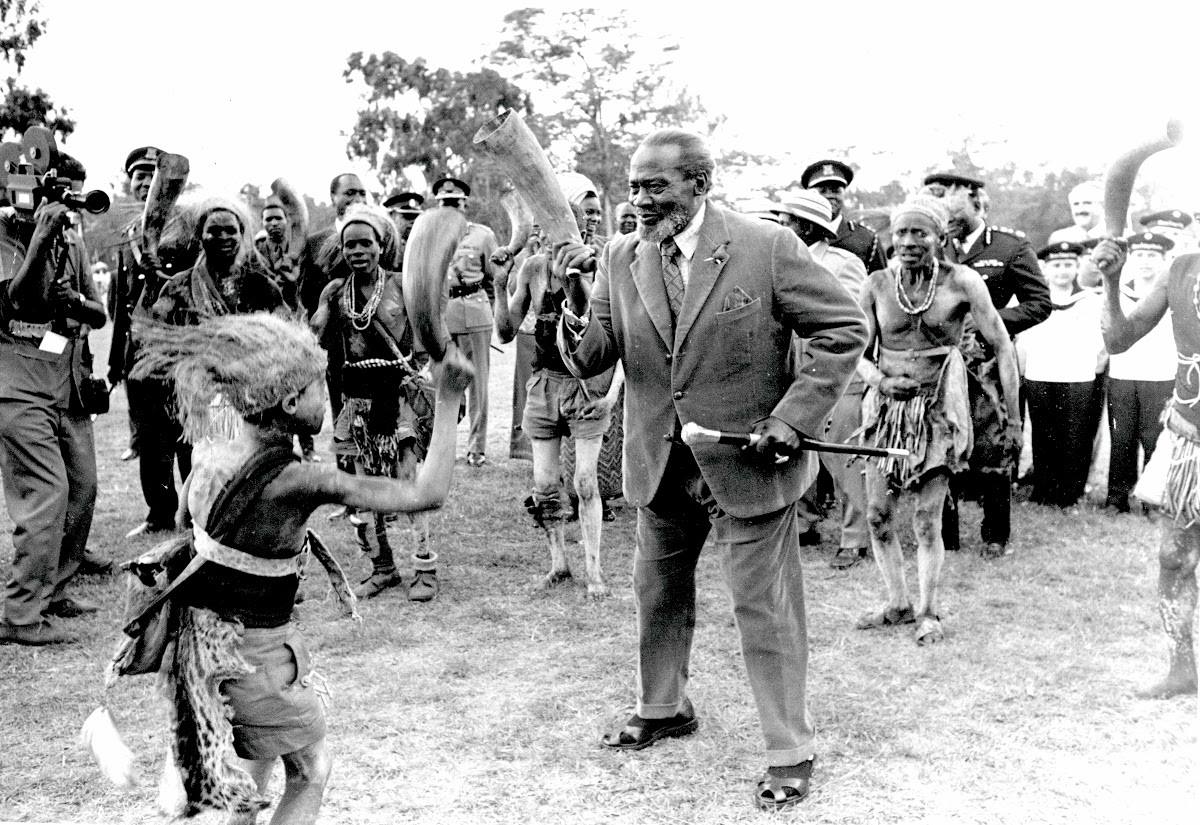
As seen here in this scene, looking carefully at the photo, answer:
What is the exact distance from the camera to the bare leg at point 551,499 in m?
5.95

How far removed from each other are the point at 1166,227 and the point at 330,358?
5.72 m

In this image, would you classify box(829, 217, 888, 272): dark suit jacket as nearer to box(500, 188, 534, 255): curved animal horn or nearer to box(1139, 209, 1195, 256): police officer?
box(1139, 209, 1195, 256): police officer

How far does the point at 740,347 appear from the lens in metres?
3.59

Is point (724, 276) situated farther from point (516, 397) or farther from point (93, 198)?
point (516, 397)

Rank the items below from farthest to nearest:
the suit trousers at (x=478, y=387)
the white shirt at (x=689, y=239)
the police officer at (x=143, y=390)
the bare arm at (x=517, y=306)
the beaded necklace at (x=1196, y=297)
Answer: the suit trousers at (x=478, y=387)
the police officer at (x=143, y=390)
the bare arm at (x=517, y=306)
the beaded necklace at (x=1196, y=297)
the white shirt at (x=689, y=239)

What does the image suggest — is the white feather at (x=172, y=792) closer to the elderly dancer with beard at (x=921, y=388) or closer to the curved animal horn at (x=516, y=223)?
the curved animal horn at (x=516, y=223)

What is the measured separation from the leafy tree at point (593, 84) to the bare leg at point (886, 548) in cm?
1819

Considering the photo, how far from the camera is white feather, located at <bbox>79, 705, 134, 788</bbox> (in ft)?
8.68

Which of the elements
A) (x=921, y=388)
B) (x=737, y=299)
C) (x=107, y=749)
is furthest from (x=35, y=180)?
(x=921, y=388)

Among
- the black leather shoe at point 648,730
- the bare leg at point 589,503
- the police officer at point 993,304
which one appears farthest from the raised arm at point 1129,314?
the bare leg at point 589,503

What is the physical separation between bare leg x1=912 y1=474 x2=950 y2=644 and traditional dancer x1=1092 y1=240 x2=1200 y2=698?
1005 millimetres

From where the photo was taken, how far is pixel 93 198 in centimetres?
507

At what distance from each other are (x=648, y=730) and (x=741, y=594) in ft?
2.45

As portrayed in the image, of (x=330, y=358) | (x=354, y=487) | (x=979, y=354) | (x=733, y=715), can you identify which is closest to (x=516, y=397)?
(x=330, y=358)
